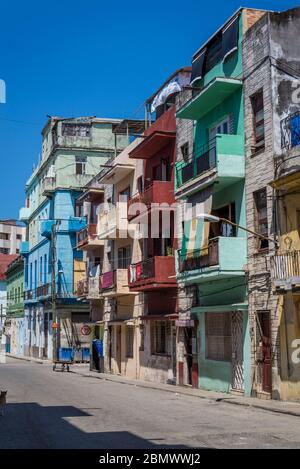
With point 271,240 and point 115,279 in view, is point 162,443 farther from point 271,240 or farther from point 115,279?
point 115,279

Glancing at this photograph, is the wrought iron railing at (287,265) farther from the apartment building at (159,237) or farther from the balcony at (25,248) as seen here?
the balcony at (25,248)

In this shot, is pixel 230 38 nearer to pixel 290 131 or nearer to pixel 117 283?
pixel 290 131

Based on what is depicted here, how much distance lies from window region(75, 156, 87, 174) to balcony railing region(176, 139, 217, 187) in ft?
77.6

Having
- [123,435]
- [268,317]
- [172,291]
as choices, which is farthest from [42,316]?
[123,435]

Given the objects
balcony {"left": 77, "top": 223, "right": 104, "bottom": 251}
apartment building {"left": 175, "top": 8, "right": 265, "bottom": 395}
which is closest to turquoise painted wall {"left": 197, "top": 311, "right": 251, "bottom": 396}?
apartment building {"left": 175, "top": 8, "right": 265, "bottom": 395}

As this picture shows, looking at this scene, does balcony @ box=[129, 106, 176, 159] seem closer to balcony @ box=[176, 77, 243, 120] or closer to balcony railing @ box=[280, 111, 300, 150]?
balcony @ box=[176, 77, 243, 120]

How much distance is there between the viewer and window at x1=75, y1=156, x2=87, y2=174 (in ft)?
158

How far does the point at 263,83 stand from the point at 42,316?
121 feet

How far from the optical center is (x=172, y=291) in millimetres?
26578

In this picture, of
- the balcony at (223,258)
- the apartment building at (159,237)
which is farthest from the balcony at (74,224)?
the balcony at (223,258)

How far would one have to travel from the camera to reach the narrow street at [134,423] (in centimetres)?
1096

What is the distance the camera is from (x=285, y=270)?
1762 centimetres

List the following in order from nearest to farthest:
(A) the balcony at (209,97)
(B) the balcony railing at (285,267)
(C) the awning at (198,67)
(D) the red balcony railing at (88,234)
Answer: (B) the balcony railing at (285,267)
(A) the balcony at (209,97)
(C) the awning at (198,67)
(D) the red balcony railing at (88,234)

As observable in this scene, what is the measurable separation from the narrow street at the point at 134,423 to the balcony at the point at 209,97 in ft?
33.2
